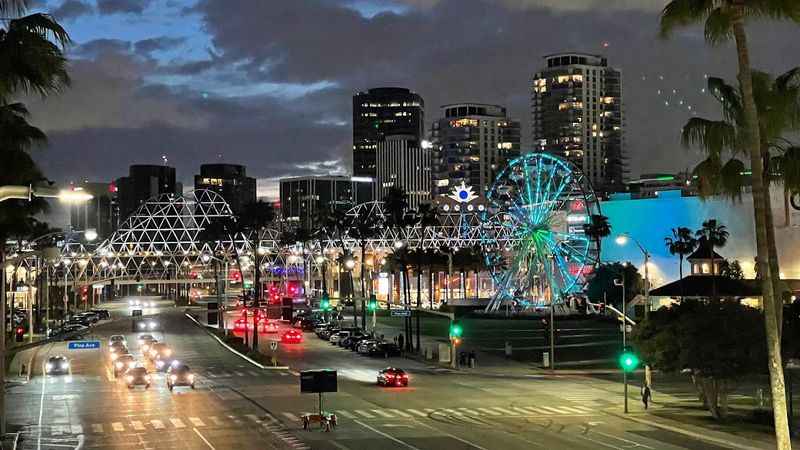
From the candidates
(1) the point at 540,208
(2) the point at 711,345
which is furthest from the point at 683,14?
(1) the point at 540,208

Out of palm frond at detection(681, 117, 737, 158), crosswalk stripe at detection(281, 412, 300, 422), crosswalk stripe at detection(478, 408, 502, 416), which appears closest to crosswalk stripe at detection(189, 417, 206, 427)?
crosswalk stripe at detection(281, 412, 300, 422)

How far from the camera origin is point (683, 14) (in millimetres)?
27359

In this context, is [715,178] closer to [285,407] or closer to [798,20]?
[798,20]

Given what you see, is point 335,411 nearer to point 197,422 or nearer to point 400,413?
point 400,413

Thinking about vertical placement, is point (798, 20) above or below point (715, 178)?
above

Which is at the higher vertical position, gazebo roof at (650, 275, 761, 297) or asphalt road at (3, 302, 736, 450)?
gazebo roof at (650, 275, 761, 297)

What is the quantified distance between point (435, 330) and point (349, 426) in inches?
2949

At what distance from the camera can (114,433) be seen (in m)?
46.9

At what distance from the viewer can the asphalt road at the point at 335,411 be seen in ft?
144

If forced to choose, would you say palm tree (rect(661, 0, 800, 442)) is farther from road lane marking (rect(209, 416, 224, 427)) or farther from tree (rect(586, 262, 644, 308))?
tree (rect(586, 262, 644, 308))

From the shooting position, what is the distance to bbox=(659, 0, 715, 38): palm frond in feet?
89.6

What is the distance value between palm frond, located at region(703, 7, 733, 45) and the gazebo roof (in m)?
53.8

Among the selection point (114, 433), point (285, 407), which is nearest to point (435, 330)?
point (285, 407)

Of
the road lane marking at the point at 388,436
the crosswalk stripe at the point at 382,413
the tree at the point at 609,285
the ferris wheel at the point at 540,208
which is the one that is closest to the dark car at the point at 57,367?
the crosswalk stripe at the point at 382,413
